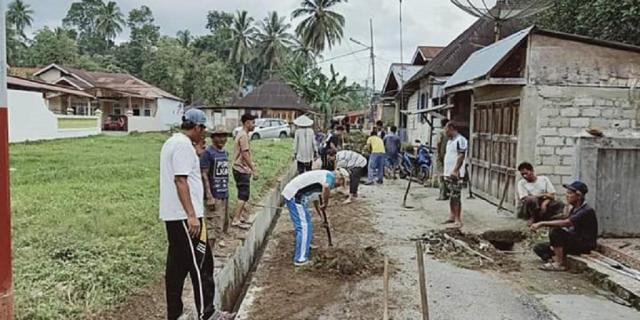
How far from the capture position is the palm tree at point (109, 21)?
68419 mm

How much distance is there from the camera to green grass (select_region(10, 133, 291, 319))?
4227mm

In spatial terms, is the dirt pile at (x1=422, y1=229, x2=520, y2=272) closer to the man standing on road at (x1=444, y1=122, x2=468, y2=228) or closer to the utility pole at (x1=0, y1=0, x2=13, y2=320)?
the man standing on road at (x1=444, y1=122, x2=468, y2=228)

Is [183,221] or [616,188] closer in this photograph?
[183,221]

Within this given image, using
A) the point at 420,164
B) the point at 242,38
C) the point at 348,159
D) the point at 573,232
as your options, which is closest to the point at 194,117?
the point at 573,232

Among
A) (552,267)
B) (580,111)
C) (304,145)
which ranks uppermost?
(580,111)

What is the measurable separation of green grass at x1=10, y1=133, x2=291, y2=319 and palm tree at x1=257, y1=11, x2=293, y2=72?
152ft

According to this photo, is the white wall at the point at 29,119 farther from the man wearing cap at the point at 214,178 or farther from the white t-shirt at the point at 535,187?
the white t-shirt at the point at 535,187

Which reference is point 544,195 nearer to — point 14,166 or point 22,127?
point 14,166

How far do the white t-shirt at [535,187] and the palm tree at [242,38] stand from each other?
52506 millimetres

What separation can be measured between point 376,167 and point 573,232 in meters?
8.51

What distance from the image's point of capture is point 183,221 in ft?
13.6

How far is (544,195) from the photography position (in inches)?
323

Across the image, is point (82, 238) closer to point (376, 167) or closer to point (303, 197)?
point (303, 197)

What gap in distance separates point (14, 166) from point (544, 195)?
37.0 ft
